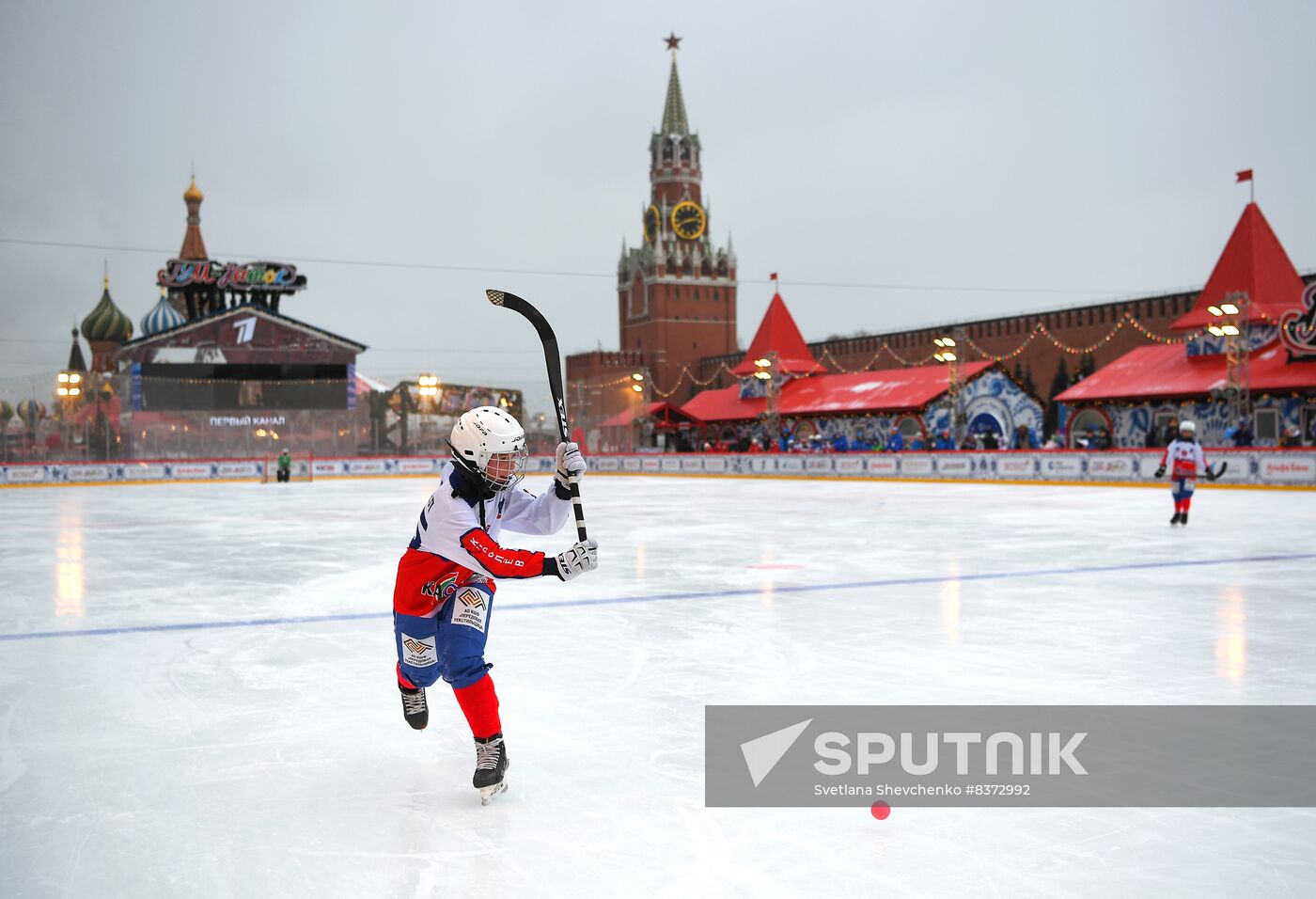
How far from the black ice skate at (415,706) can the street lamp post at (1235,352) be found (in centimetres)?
2432

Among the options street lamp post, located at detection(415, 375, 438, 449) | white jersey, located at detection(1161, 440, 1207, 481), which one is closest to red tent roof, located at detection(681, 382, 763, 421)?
street lamp post, located at detection(415, 375, 438, 449)

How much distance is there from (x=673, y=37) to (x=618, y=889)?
87.2m

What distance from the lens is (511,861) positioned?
2844mm

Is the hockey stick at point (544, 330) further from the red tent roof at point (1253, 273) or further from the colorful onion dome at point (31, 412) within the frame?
the colorful onion dome at point (31, 412)

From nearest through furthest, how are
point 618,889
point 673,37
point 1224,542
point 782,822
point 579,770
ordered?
point 618,889
point 782,822
point 579,770
point 1224,542
point 673,37

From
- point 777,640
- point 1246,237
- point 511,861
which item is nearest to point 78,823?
point 511,861

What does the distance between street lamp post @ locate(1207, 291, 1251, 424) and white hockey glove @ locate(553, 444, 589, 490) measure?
2412cm

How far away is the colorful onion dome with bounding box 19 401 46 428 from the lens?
28906 mm

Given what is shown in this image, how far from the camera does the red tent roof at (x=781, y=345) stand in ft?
148

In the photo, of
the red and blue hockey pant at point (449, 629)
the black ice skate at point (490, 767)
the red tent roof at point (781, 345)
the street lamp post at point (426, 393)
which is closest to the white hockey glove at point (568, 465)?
the red and blue hockey pant at point (449, 629)

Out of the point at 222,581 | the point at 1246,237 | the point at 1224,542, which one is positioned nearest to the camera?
the point at 222,581

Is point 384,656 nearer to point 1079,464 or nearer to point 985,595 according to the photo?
point 985,595

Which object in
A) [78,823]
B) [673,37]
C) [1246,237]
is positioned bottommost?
[78,823]

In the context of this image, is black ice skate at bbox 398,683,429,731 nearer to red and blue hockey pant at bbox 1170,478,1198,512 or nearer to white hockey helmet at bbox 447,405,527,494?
white hockey helmet at bbox 447,405,527,494
